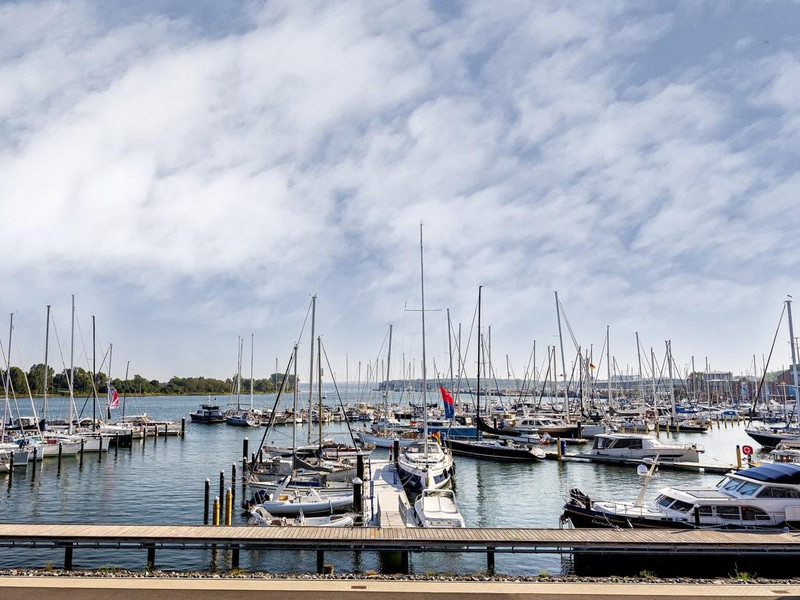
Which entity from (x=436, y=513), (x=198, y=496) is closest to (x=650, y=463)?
(x=436, y=513)

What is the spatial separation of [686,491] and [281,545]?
1839cm

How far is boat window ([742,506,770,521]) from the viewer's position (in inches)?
952

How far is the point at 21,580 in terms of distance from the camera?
15047 millimetres

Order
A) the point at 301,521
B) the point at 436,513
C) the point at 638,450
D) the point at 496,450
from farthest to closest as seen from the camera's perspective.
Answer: the point at 496,450 → the point at 638,450 → the point at 436,513 → the point at 301,521

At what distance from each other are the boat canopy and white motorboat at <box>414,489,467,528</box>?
12.8 m

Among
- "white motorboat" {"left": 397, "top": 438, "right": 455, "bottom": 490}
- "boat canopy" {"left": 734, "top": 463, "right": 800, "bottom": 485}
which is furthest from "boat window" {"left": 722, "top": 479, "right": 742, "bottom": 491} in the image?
"white motorboat" {"left": 397, "top": 438, "right": 455, "bottom": 490}

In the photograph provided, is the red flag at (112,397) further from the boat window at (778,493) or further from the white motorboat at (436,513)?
the boat window at (778,493)

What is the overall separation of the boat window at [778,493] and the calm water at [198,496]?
29.1ft

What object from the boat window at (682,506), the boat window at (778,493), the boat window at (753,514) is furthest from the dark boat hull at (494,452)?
the boat window at (778,493)

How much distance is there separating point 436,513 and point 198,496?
67.7ft

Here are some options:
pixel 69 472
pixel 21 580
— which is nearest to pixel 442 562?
pixel 21 580

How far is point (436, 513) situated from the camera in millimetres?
26156

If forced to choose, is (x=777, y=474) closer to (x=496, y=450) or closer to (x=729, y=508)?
(x=729, y=508)

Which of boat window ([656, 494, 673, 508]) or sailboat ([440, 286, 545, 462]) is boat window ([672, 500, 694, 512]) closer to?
boat window ([656, 494, 673, 508])
